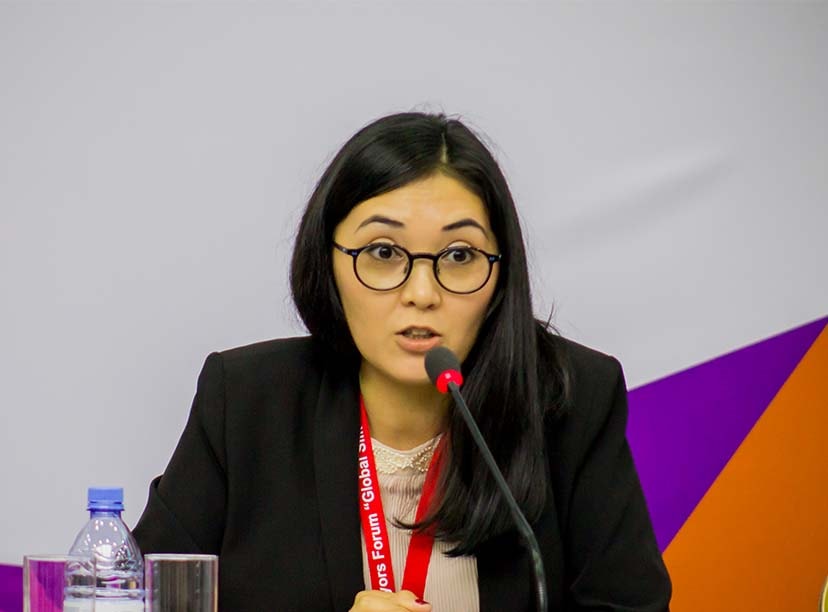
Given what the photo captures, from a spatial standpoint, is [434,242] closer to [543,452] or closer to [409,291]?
[409,291]

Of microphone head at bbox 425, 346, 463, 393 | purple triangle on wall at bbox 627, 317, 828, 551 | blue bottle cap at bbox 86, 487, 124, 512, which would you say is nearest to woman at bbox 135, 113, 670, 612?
microphone head at bbox 425, 346, 463, 393

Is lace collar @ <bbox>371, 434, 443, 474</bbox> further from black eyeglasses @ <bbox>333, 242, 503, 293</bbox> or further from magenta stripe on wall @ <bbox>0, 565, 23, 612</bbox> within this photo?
magenta stripe on wall @ <bbox>0, 565, 23, 612</bbox>

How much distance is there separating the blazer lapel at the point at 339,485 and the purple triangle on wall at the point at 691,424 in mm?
827

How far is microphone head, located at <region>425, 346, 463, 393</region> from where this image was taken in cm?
145

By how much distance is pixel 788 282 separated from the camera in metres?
2.61

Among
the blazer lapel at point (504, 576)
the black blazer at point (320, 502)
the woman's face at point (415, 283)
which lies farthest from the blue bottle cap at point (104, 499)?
the blazer lapel at point (504, 576)

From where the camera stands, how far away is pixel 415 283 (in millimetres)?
1752

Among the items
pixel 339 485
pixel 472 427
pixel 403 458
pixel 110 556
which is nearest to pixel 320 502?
pixel 339 485

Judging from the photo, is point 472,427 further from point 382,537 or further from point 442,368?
point 382,537

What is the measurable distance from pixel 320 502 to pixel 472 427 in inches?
21.6

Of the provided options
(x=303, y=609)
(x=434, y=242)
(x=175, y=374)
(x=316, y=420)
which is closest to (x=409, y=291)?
(x=434, y=242)

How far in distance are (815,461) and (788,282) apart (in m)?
0.37

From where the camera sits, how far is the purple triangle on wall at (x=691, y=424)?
2572 mm

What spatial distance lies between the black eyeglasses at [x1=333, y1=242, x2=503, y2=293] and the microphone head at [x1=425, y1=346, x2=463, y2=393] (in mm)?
281
